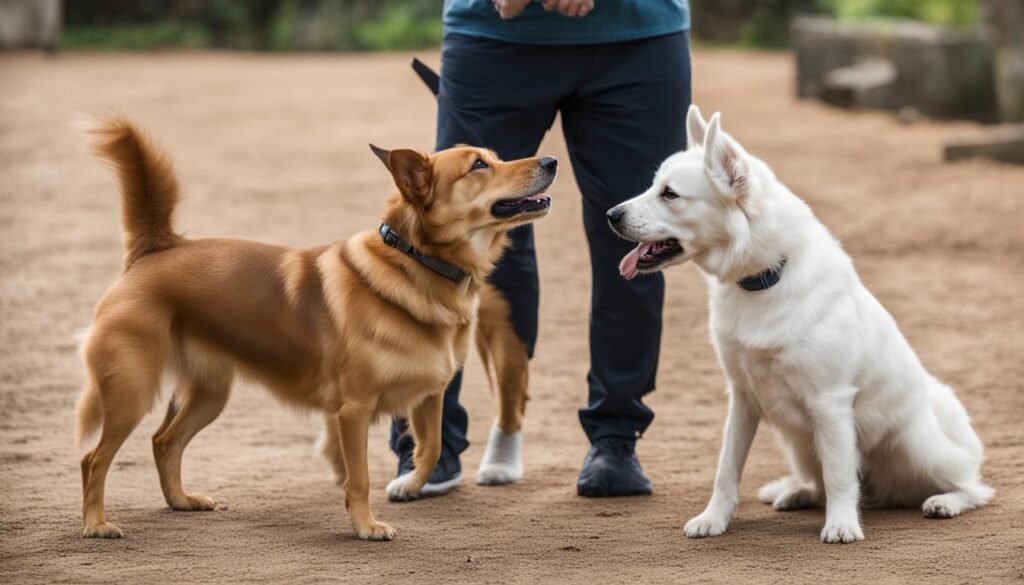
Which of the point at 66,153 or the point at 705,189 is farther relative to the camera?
the point at 66,153

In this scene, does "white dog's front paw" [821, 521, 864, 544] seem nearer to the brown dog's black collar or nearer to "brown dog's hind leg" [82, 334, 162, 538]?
the brown dog's black collar

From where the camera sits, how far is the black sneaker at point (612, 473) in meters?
5.24

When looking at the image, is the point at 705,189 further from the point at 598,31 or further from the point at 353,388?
the point at 353,388

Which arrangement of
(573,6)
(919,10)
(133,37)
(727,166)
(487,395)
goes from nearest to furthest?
(727,166) → (573,6) → (487,395) → (919,10) → (133,37)

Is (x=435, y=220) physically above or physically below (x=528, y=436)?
above

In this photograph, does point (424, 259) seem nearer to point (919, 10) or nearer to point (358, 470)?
point (358, 470)

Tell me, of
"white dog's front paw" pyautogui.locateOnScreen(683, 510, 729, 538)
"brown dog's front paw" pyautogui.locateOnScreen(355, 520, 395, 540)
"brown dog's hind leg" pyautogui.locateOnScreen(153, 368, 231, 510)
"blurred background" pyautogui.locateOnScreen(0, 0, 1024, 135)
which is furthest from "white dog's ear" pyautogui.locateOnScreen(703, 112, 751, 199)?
"blurred background" pyautogui.locateOnScreen(0, 0, 1024, 135)

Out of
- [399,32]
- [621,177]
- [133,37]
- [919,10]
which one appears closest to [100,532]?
[621,177]

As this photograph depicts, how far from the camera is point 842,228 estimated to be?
37.4 feet

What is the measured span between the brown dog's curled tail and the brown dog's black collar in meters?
0.74

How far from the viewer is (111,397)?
4648 mm

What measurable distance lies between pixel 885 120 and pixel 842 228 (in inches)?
264

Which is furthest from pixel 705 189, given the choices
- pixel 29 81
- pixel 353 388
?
pixel 29 81

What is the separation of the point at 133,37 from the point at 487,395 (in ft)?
74.9
